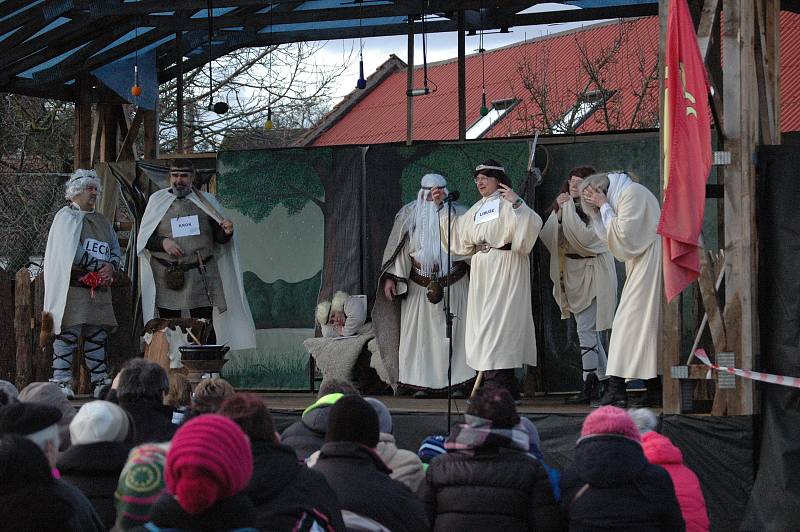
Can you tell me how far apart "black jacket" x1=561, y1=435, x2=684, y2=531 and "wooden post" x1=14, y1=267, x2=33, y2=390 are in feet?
21.0

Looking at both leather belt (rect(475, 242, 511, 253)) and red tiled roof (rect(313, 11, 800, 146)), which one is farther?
red tiled roof (rect(313, 11, 800, 146))

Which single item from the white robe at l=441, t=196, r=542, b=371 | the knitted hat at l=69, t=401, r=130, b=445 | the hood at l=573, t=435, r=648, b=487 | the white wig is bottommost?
the hood at l=573, t=435, r=648, b=487

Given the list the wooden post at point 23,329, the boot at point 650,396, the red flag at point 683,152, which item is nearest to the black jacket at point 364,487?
the red flag at point 683,152

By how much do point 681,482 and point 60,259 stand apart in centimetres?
590

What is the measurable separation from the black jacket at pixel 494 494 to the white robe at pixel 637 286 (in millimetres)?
3352

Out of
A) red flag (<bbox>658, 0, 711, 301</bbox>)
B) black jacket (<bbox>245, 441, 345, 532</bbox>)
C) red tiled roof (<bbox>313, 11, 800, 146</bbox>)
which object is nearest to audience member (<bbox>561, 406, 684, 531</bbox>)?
black jacket (<bbox>245, 441, 345, 532</bbox>)

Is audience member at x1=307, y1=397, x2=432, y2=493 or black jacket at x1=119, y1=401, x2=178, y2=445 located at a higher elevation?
black jacket at x1=119, y1=401, x2=178, y2=445

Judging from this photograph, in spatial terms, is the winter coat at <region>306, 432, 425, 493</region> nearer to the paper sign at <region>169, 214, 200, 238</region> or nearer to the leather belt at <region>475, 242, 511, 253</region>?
the leather belt at <region>475, 242, 511, 253</region>

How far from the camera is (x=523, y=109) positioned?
→ 20.2m

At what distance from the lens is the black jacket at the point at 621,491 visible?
4309mm

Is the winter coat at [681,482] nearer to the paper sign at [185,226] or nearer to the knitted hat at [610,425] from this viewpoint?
the knitted hat at [610,425]

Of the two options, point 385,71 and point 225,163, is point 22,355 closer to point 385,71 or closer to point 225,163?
point 225,163

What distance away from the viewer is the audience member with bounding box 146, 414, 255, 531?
2.92m

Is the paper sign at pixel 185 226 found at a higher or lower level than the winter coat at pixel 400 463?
higher
